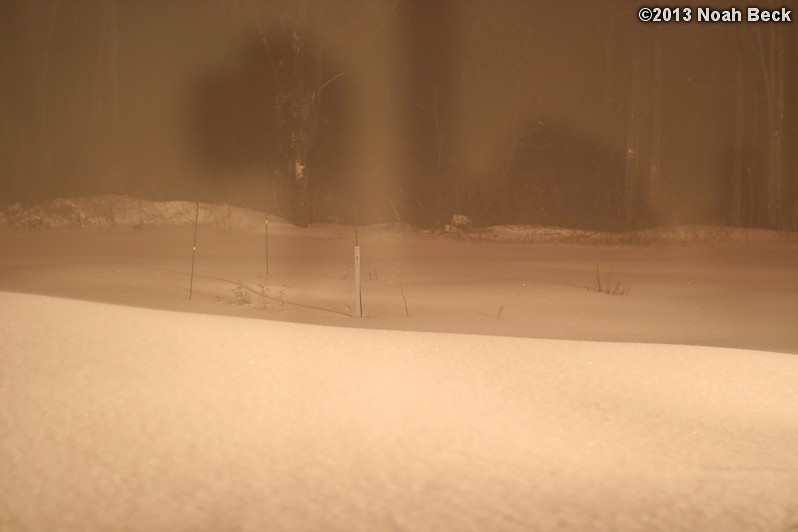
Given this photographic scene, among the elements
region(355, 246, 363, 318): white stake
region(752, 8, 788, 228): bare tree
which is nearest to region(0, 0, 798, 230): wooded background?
region(752, 8, 788, 228): bare tree

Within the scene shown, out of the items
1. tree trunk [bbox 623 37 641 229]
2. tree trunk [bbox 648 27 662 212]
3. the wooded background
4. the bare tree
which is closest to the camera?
tree trunk [bbox 623 37 641 229]

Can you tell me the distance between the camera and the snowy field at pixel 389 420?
2.96m

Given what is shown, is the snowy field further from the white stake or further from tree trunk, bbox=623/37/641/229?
tree trunk, bbox=623/37/641/229

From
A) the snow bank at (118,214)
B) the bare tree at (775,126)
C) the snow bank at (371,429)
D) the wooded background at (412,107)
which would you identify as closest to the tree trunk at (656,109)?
the wooded background at (412,107)

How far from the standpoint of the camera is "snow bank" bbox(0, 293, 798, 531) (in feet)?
9.66

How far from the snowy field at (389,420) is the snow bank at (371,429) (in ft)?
0.04

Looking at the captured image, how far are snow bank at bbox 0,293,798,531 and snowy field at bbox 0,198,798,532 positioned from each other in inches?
0.5

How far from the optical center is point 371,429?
3.78 metres

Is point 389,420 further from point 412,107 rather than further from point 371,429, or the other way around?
point 412,107

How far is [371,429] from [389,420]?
14 cm

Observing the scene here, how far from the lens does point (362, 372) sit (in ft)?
15.0
